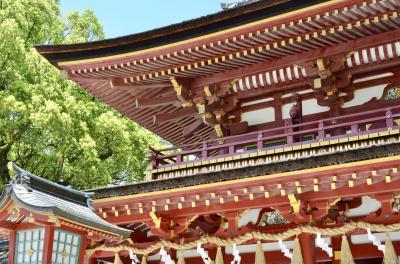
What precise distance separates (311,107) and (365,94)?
1.09 metres

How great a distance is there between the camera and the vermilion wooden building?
8.48 meters

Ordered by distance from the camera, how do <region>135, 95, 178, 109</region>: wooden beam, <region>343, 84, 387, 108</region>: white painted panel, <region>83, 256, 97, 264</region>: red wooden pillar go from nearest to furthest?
<region>343, 84, 387, 108</region>: white painted panel
<region>83, 256, 97, 264</region>: red wooden pillar
<region>135, 95, 178, 109</region>: wooden beam

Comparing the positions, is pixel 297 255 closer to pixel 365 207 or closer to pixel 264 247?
pixel 264 247

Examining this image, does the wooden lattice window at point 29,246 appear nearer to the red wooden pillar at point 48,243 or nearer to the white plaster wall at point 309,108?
the red wooden pillar at point 48,243

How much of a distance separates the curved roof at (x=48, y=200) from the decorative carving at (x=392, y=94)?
5424 mm

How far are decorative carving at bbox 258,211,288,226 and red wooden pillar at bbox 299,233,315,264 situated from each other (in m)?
1.01

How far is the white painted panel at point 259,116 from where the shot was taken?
11.2 meters

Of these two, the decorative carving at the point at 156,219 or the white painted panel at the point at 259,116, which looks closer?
the decorative carving at the point at 156,219

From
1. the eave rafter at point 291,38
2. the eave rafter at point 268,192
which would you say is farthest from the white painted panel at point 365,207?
the eave rafter at point 291,38

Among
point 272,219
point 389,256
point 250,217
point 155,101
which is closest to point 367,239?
point 389,256

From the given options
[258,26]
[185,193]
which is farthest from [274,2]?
[185,193]

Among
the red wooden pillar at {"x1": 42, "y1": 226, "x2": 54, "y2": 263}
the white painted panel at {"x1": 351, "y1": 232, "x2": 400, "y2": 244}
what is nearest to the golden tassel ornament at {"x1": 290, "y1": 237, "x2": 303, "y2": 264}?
the white painted panel at {"x1": 351, "y1": 232, "x2": 400, "y2": 244}

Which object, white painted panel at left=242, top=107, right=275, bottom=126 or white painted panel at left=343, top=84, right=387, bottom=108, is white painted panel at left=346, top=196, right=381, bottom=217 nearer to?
white painted panel at left=343, top=84, right=387, bottom=108

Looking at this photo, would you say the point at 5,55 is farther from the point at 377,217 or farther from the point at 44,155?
the point at 377,217
